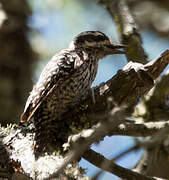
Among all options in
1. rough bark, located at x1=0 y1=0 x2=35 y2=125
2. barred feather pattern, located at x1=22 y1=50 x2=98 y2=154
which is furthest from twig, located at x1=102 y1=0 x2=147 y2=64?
rough bark, located at x1=0 y1=0 x2=35 y2=125

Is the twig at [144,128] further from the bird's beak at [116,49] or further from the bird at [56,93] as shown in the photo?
the bird's beak at [116,49]

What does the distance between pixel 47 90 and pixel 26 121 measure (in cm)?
33

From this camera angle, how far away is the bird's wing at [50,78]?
4.01 m

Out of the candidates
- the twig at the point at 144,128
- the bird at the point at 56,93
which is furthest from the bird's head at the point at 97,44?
the twig at the point at 144,128

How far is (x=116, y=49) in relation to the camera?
4.67 meters

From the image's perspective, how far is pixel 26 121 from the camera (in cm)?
404

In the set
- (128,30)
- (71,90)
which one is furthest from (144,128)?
(128,30)

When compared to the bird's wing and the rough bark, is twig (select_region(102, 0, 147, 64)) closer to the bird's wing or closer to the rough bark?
the bird's wing

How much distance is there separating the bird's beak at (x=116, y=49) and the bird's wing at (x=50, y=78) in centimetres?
43

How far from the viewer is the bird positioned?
398 cm

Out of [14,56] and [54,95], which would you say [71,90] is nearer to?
[54,95]

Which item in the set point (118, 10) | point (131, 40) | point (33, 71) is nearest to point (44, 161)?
point (131, 40)

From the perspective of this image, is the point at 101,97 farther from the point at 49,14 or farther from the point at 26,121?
the point at 49,14

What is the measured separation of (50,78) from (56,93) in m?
0.15
